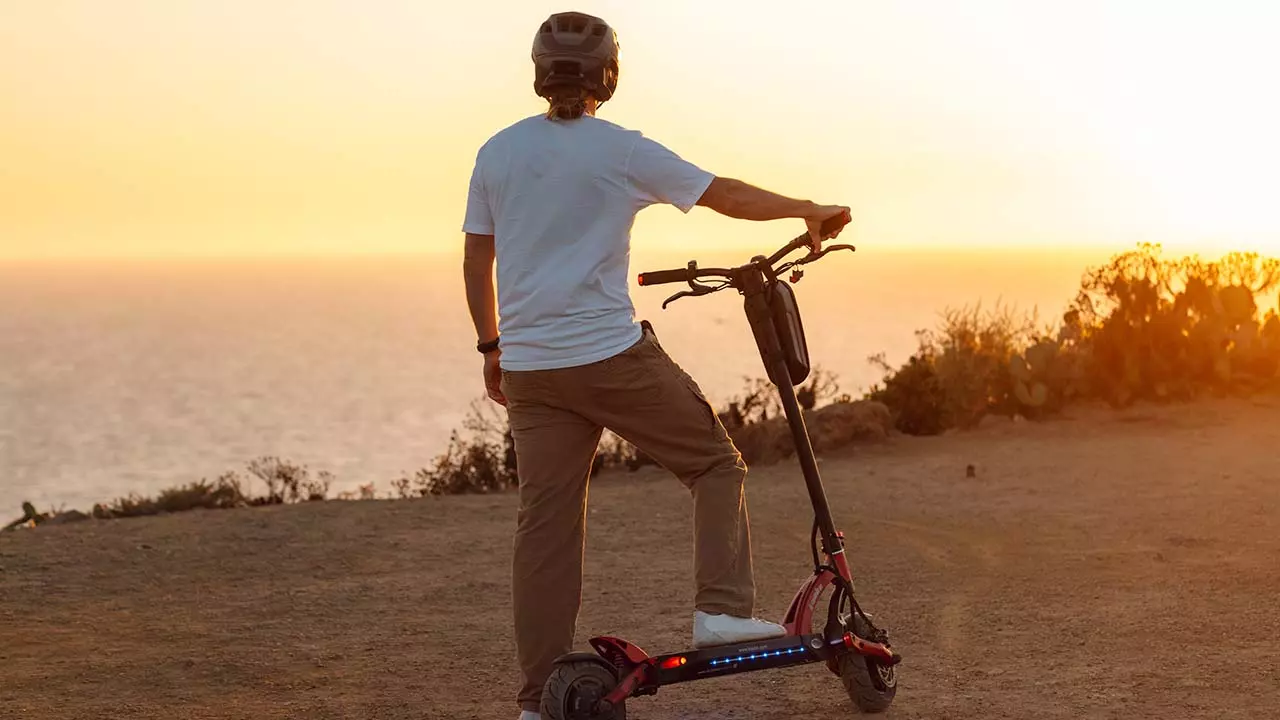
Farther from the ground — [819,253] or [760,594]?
[819,253]

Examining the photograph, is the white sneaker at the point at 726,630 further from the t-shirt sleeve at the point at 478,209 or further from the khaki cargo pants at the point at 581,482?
the t-shirt sleeve at the point at 478,209

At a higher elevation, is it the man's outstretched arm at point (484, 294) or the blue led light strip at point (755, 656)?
the man's outstretched arm at point (484, 294)

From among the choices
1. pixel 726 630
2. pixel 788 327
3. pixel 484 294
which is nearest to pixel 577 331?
pixel 484 294

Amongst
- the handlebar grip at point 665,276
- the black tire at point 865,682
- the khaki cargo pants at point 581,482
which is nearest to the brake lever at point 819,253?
the handlebar grip at point 665,276

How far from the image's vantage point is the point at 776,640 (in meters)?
4.96

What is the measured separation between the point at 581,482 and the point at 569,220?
87 centimetres

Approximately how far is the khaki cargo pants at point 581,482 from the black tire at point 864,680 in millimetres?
552

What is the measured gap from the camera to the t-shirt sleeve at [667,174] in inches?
181

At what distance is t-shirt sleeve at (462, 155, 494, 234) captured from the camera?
4.85 meters

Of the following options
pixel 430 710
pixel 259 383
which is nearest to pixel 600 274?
pixel 430 710

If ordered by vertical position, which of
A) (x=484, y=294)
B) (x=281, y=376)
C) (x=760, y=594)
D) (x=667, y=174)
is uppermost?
(x=667, y=174)

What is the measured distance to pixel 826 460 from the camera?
39.7 feet

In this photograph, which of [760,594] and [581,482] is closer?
[581,482]

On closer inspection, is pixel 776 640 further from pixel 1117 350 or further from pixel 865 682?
pixel 1117 350
